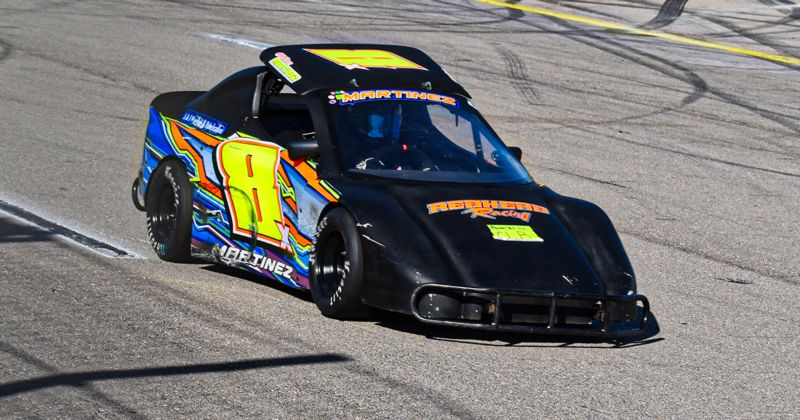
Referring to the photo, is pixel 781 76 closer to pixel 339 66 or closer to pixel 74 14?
pixel 74 14

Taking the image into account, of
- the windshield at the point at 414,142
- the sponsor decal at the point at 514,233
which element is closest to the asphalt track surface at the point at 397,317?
the sponsor decal at the point at 514,233

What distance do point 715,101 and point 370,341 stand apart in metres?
11.6

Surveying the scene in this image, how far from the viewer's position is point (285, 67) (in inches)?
328

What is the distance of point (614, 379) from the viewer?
21.0ft

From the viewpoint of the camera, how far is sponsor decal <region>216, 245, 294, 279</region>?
25.2 ft

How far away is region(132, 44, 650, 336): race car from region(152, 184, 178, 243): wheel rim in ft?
0.04

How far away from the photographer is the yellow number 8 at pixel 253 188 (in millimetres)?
7840

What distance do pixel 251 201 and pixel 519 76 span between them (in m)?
10.6

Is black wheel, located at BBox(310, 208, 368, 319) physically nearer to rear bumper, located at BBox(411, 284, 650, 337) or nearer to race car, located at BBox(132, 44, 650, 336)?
race car, located at BBox(132, 44, 650, 336)

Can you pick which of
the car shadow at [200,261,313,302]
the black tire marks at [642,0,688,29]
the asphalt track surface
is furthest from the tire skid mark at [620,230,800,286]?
the black tire marks at [642,0,688,29]

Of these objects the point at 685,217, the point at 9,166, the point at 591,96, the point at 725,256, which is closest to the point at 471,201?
the point at 725,256

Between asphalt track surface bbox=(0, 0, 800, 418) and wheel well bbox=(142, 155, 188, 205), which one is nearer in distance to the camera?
asphalt track surface bbox=(0, 0, 800, 418)

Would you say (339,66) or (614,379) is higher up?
(339,66)

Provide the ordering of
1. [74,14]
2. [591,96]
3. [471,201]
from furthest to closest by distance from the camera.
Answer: [74,14] < [591,96] < [471,201]
